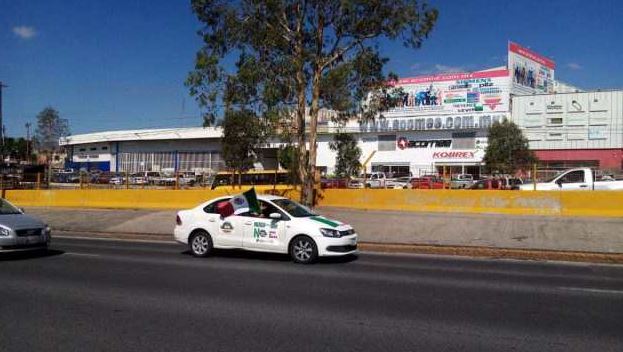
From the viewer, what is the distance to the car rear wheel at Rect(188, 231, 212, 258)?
14406 millimetres

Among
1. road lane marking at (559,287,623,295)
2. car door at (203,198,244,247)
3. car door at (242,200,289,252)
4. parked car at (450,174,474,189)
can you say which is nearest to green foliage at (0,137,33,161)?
A: parked car at (450,174,474,189)

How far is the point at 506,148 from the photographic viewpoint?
59594mm

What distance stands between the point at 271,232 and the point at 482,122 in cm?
6008

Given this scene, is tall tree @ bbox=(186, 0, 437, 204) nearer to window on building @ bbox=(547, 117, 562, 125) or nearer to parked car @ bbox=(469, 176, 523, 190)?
parked car @ bbox=(469, 176, 523, 190)

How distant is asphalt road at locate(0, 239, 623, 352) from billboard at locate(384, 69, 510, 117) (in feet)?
190

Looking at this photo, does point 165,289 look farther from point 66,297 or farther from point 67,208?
point 67,208

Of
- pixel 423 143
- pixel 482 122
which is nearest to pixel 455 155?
pixel 423 143

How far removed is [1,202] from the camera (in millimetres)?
15164

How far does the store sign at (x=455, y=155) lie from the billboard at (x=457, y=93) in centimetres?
469

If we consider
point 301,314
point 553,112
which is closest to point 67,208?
point 301,314

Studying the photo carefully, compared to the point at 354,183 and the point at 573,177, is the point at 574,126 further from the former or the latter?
the point at 573,177

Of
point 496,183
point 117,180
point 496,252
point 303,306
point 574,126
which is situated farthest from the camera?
point 574,126

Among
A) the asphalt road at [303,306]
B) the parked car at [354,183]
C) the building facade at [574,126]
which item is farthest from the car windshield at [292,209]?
the building facade at [574,126]

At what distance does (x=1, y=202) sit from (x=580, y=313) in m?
13.2
